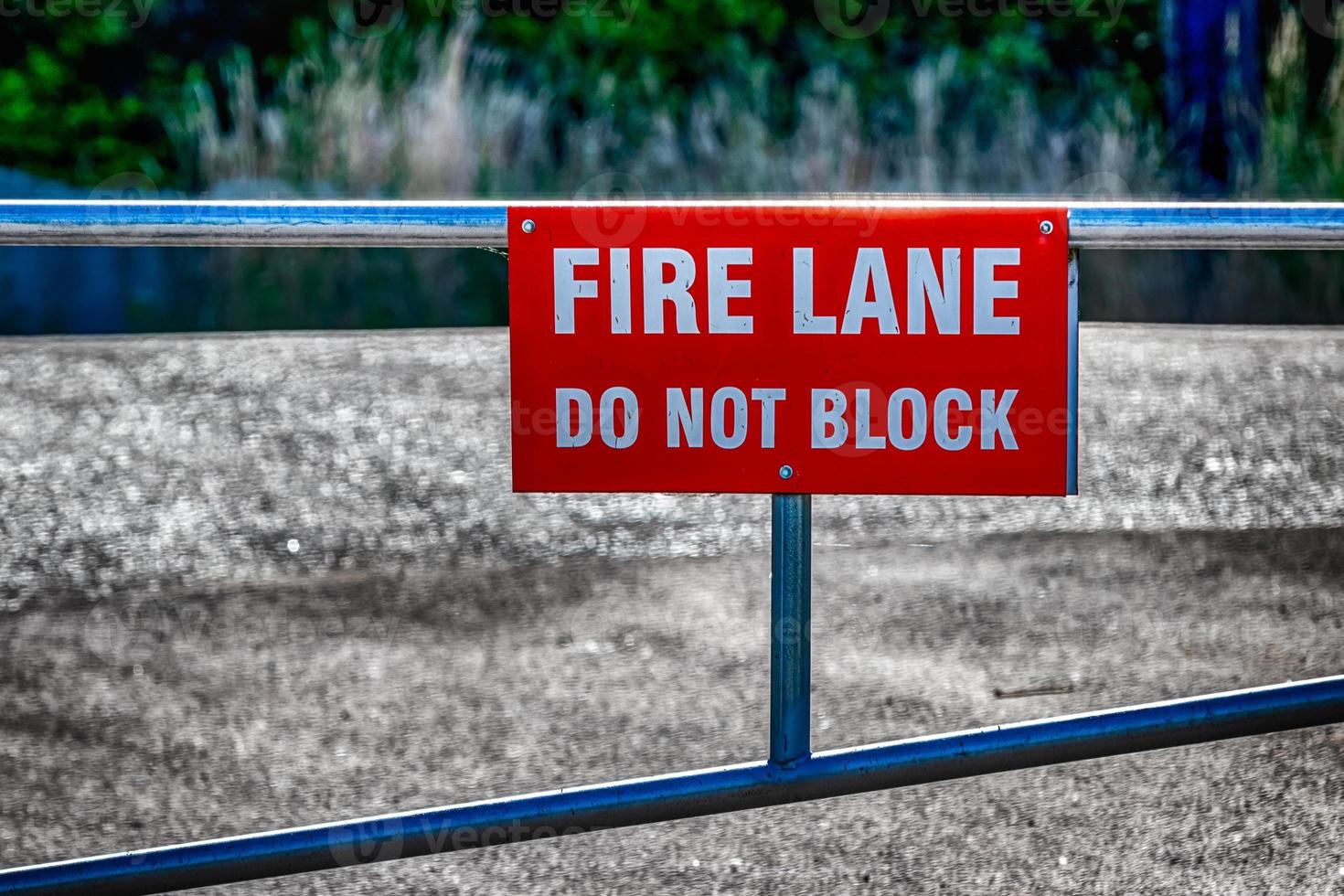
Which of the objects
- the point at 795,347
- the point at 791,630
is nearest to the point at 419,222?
the point at 795,347

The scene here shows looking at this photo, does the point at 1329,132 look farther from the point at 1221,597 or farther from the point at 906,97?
the point at 1221,597

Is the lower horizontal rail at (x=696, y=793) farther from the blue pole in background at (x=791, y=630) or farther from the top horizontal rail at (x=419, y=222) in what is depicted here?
the top horizontal rail at (x=419, y=222)

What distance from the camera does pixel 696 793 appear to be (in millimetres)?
1812

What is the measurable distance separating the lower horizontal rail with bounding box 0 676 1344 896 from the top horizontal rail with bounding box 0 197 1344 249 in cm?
59

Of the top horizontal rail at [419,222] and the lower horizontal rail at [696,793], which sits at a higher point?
the top horizontal rail at [419,222]

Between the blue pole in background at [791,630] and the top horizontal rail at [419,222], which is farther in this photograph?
the blue pole in background at [791,630]

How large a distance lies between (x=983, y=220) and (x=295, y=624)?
→ 2626 mm

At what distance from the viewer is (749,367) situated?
5.85ft

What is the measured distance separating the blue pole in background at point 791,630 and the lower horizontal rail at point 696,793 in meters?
0.03

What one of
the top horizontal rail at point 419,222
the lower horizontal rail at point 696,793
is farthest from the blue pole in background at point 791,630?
the top horizontal rail at point 419,222

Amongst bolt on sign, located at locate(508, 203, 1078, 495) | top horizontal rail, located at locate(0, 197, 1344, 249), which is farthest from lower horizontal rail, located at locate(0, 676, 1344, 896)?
top horizontal rail, located at locate(0, 197, 1344, 249)

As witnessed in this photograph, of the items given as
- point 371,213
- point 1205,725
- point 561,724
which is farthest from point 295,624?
point 1205,725

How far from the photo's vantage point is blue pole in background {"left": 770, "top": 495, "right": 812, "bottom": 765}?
1832mm

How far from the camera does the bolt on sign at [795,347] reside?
1733 millimetres
